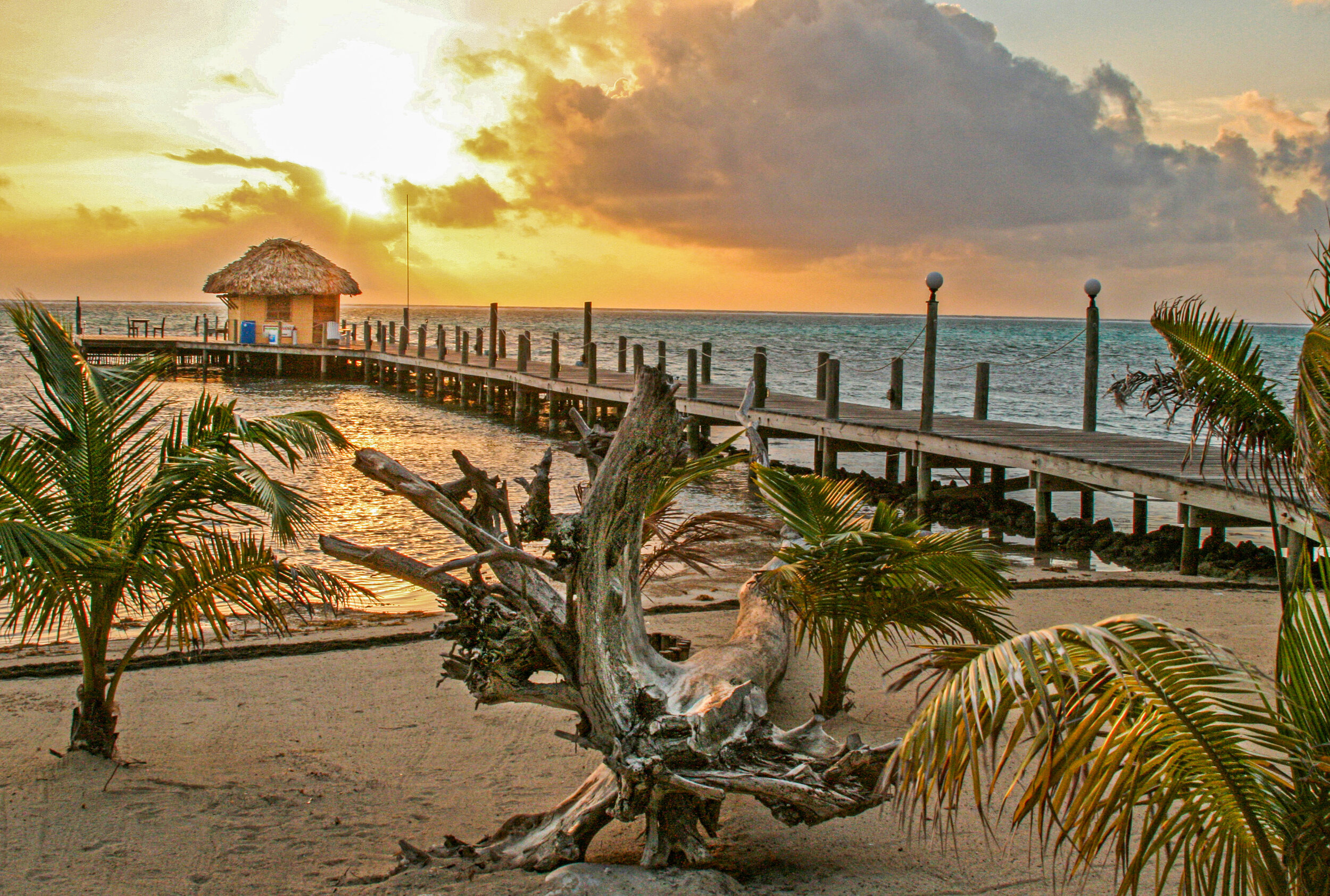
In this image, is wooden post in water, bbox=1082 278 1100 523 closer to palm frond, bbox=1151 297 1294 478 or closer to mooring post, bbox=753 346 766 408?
mooring post, bbox=753 346 766 408

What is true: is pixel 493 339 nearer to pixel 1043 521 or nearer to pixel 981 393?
pixel 981 393

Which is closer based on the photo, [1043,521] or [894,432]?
[1043,521]

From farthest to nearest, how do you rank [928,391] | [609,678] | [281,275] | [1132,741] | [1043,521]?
[281,275] → [928,391] → [1043,521] → [609,678] → [1132,741]

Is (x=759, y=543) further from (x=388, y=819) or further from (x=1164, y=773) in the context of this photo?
(x=1164, y=773)

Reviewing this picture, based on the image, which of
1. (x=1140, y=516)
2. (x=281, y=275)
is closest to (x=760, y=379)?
(x=1140, y=516)

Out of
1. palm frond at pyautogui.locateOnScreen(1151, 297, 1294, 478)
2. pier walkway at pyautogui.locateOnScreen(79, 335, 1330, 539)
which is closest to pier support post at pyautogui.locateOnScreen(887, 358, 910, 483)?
pier walkway at pyautogui.locateOnScreen(79, 335, 1330, 539)

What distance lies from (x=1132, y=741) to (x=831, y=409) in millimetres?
11765

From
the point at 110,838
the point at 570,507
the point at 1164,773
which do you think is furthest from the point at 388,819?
the point at 570,507

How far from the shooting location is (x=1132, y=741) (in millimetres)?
A: 2047

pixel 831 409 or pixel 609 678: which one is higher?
pixel 831 409

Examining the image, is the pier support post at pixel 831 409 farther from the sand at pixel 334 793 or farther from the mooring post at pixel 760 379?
the sand at pixel 334 793

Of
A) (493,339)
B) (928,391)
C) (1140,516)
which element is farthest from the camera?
(493,339)

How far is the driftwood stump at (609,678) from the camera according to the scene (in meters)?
3.18

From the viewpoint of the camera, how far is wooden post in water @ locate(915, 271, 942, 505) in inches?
465
